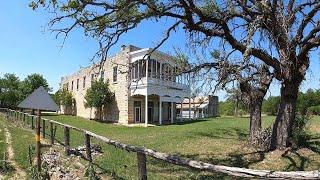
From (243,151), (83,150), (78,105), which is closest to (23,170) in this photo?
(83,150)

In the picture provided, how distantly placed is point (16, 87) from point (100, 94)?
130ft

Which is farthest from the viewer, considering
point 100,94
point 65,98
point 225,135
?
point 65,98

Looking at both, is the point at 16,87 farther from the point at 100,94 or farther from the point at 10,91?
the point at 100,94

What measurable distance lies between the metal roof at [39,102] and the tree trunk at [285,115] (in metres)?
8.59

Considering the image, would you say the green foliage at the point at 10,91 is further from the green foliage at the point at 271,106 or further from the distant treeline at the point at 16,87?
the green foliage at the point at 271,106

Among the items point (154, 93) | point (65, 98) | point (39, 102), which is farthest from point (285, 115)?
point (65, 98)

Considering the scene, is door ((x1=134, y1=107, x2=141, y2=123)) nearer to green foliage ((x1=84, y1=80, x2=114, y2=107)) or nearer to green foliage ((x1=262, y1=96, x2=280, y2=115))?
green foliage ((x1=84, y1=80, x2=114, y2=107))

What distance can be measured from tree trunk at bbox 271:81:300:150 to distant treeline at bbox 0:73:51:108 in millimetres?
55549

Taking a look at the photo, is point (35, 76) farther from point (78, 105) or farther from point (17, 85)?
point (78, 105)

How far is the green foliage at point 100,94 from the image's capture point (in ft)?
131

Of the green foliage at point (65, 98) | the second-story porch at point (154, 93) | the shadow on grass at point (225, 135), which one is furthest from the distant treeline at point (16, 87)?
the shadow on grass at point (225, 135)

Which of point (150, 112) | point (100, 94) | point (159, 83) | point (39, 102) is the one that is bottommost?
point (150, 112)

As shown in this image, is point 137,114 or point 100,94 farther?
point 100,94

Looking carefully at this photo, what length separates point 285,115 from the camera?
14797 mm
